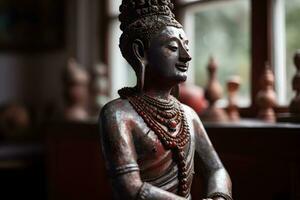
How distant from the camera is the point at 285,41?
85.3 inches

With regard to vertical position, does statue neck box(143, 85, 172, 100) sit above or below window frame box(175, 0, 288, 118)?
below

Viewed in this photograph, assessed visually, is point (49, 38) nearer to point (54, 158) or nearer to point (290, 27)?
point (54, 158)

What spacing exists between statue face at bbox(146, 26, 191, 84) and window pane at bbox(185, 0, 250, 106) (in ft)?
4.00

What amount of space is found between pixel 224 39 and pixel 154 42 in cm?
136

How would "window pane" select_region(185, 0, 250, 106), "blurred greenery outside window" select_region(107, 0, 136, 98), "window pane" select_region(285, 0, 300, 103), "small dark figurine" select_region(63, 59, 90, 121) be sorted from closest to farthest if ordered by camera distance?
1. "window pane" select_region(285, 0, 300, 103)
2. "window pane" select_region(185, 0, 250, 106)
3. "small dark figurine" select_region(63, 59, 90, 121)
4. "blurred greenery outside window" select_region(107, 0, 136, 98)

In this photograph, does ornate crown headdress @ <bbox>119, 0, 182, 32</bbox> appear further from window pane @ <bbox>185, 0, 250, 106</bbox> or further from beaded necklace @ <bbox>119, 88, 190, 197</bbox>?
window pane @ <bbox>185, 0, 250, 106</bbox>

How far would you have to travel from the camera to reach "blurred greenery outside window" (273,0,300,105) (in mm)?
2132

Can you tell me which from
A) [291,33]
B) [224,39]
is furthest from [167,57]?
[224,39]

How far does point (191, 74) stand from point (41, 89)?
1472mm

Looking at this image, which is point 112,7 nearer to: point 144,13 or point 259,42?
point 259,42

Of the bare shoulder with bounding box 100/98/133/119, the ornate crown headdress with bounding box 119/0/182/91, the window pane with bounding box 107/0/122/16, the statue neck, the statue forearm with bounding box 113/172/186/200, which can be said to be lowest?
the statue forearm with bounding box 113/172/186/200

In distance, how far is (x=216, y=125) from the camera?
1817 mm

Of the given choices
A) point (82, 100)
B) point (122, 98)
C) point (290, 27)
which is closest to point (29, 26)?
point (82, 100)

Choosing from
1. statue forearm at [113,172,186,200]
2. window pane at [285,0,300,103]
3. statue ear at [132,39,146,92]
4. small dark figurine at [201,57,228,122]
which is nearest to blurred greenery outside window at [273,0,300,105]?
window pane at [285,0,300,103]
